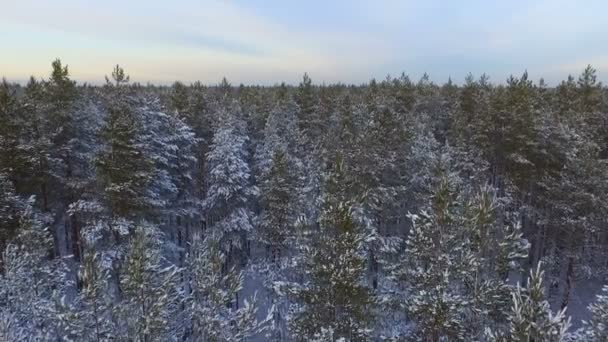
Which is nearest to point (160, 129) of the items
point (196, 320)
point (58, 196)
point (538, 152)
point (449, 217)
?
point (58, 196)

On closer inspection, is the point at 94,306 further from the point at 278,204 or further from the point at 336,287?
the point at 278,204

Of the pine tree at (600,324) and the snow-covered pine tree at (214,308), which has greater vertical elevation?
the pine tree at (600,324)

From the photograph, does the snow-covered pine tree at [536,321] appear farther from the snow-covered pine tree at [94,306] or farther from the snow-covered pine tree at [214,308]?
the snow-covered pine tree at [94,306]

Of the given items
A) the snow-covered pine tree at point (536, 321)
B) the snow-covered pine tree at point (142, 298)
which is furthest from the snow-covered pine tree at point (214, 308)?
the snow-covered pine tree at point (536, 321)

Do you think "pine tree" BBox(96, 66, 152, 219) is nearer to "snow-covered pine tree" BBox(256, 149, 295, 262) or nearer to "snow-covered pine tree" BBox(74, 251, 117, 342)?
"snow-covered pine tree" BBox(74, 251, 117, 342)

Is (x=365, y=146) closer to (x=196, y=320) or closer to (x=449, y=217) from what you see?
(x=449, y=217)

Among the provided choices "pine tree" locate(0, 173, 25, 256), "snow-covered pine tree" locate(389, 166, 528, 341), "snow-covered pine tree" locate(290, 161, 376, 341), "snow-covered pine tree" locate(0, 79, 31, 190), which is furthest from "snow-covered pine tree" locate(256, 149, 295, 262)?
"snow-covered pine tree" locate(0, 79, 31, 190)

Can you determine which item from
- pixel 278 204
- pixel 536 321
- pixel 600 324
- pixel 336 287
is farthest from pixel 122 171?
pixel 600 324

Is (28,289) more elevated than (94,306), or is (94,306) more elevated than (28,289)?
(94,306)

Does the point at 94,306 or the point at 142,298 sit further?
the point at 142,298
